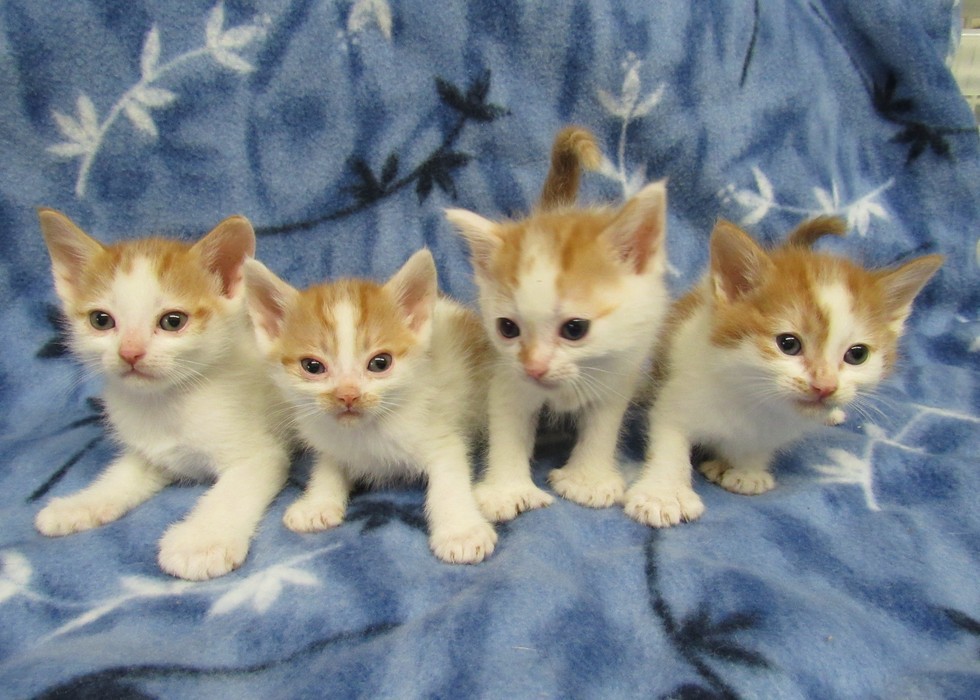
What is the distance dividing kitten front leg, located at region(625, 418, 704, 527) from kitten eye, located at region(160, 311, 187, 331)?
0.89m

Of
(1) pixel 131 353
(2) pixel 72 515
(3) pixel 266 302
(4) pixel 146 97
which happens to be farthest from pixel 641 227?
(4) pixel 146 97

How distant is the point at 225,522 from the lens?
3.77 ft

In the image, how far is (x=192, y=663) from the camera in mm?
894

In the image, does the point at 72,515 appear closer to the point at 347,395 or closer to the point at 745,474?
the point at 347,395

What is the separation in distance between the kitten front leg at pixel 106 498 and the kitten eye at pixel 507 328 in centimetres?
77

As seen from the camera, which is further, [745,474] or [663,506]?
[745,474]

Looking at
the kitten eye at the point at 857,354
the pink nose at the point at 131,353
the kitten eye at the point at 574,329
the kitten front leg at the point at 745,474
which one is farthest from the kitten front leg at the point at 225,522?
the kitten eye at the point at 857,354

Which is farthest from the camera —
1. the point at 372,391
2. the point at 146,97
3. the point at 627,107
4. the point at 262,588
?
the point at 627,107

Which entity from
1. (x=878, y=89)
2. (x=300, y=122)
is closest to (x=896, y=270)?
(x=878, y=89)

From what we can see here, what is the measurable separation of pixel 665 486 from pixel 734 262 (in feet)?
1.42

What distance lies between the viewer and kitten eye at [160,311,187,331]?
122 centimetres

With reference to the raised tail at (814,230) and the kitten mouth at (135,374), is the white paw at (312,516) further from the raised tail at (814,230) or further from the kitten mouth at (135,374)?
the raised tail at (814,230)

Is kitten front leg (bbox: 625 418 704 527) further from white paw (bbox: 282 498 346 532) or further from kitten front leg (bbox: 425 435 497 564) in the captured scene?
white paw (bbox: 282 498 346 532)

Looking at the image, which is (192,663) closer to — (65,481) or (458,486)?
(458,486)
